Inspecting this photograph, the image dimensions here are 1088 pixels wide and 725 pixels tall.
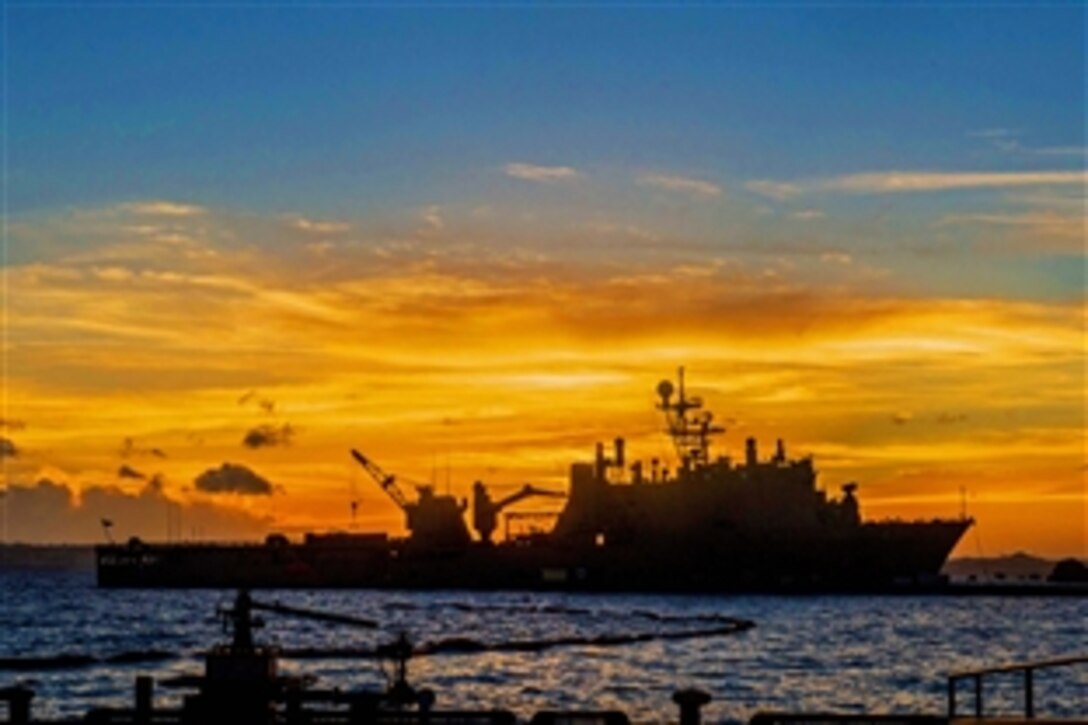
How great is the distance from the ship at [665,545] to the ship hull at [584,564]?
0.41ft

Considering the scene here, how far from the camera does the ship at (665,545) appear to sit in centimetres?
15562

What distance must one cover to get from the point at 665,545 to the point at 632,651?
8126 centimetres

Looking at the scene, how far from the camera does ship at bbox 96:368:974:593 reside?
15562 centimetres

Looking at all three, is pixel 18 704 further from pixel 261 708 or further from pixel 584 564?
pixel 584 564

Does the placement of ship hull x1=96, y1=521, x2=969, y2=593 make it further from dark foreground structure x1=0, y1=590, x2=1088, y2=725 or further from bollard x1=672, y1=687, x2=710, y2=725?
bollard x1=672, y1=687, x2=710, y2=725

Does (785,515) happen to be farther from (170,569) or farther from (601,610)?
(170,569)

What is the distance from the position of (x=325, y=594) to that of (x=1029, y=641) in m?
103

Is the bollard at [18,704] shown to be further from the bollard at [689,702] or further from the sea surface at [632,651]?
A: the sea surface at [632,651]

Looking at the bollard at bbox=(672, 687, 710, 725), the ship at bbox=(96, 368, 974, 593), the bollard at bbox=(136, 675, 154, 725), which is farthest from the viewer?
the ship at bbox=(96, 368, 974, 593)

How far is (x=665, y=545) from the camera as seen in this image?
526 ft

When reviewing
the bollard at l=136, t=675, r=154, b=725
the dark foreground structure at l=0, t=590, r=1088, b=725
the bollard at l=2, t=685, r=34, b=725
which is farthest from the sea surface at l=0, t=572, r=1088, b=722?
the bollard at l=2, t=685, r=34, b=725

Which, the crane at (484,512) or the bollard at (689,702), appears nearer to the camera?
the bollard at (689,702)

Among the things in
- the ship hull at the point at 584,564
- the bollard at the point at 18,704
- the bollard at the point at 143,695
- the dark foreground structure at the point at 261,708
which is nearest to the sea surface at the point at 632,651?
the ship hull at the point at 584,564

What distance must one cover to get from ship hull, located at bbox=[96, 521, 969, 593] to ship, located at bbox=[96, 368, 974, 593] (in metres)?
0.13
